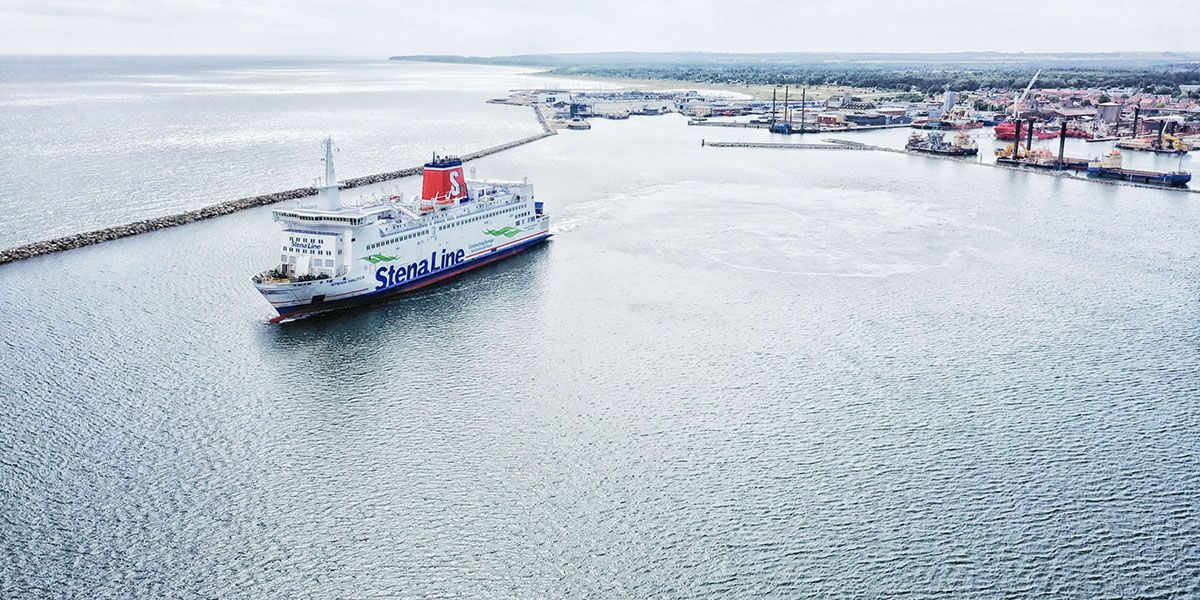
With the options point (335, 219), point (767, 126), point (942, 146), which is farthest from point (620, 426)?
point (767, 126)

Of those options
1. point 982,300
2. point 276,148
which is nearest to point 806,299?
point 982,300

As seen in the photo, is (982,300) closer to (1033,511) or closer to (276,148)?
(1033,511)

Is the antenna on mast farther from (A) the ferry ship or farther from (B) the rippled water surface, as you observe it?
(B) the rippled water surface

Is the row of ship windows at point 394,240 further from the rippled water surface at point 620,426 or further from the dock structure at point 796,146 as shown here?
the dock structure at point 796,146

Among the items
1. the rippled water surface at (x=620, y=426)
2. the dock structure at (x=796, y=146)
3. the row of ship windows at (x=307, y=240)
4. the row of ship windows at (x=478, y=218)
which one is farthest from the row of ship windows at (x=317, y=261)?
the dock structure at (x=796, y=146)

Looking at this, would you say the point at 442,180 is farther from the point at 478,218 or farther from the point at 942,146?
the point at 942,146

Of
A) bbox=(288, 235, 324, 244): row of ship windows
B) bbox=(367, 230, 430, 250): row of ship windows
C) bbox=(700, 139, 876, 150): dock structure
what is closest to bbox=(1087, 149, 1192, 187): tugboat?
bbox=(700, 139, 876, 150): dock structure
